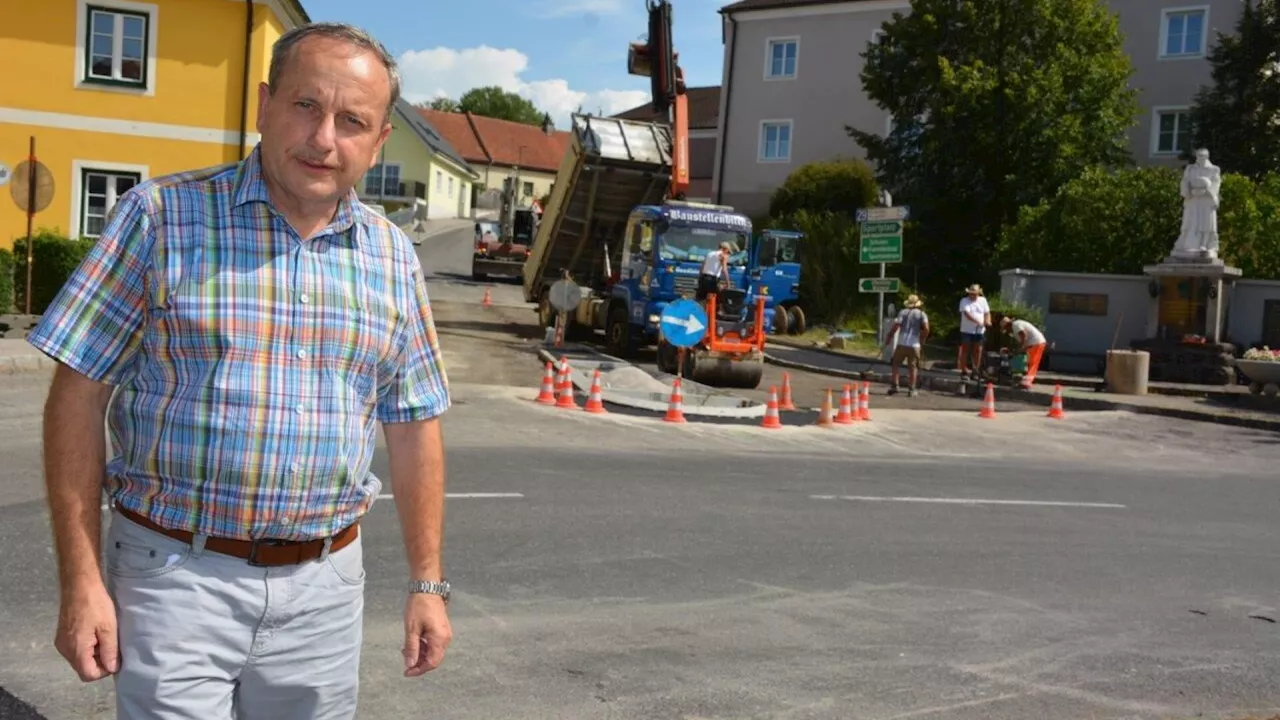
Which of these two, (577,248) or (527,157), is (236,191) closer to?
(577,248)

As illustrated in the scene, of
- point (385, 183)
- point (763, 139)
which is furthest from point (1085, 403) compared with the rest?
point (385, 183)

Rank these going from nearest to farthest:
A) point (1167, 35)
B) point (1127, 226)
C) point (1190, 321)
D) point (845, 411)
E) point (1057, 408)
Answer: point (845, 411) → point (1057, 408) → point (1190, 321) → point (1127, 226) → point (1167, 35)

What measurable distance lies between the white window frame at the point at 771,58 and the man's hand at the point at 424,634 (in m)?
51.1

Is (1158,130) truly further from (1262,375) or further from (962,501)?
(962,501)

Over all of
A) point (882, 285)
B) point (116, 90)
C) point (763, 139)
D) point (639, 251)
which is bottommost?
point (882, 285)

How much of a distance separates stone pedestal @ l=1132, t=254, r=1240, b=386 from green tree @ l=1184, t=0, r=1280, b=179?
1226 cm

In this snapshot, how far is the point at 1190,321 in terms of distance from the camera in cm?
2722

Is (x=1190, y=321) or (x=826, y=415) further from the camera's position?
(x=1190, y=321)

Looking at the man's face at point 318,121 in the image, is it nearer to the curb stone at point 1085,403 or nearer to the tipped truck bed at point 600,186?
the curb stone at point 1085,403

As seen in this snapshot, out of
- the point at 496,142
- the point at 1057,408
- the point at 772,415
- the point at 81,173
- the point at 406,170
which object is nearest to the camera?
the point at 772,415

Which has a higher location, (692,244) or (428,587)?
(692,244)

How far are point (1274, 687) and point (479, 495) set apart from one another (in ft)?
17.7

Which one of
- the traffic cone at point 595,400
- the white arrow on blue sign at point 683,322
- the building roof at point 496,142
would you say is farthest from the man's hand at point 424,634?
the building roof at point 496,142

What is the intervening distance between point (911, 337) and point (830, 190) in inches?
915
